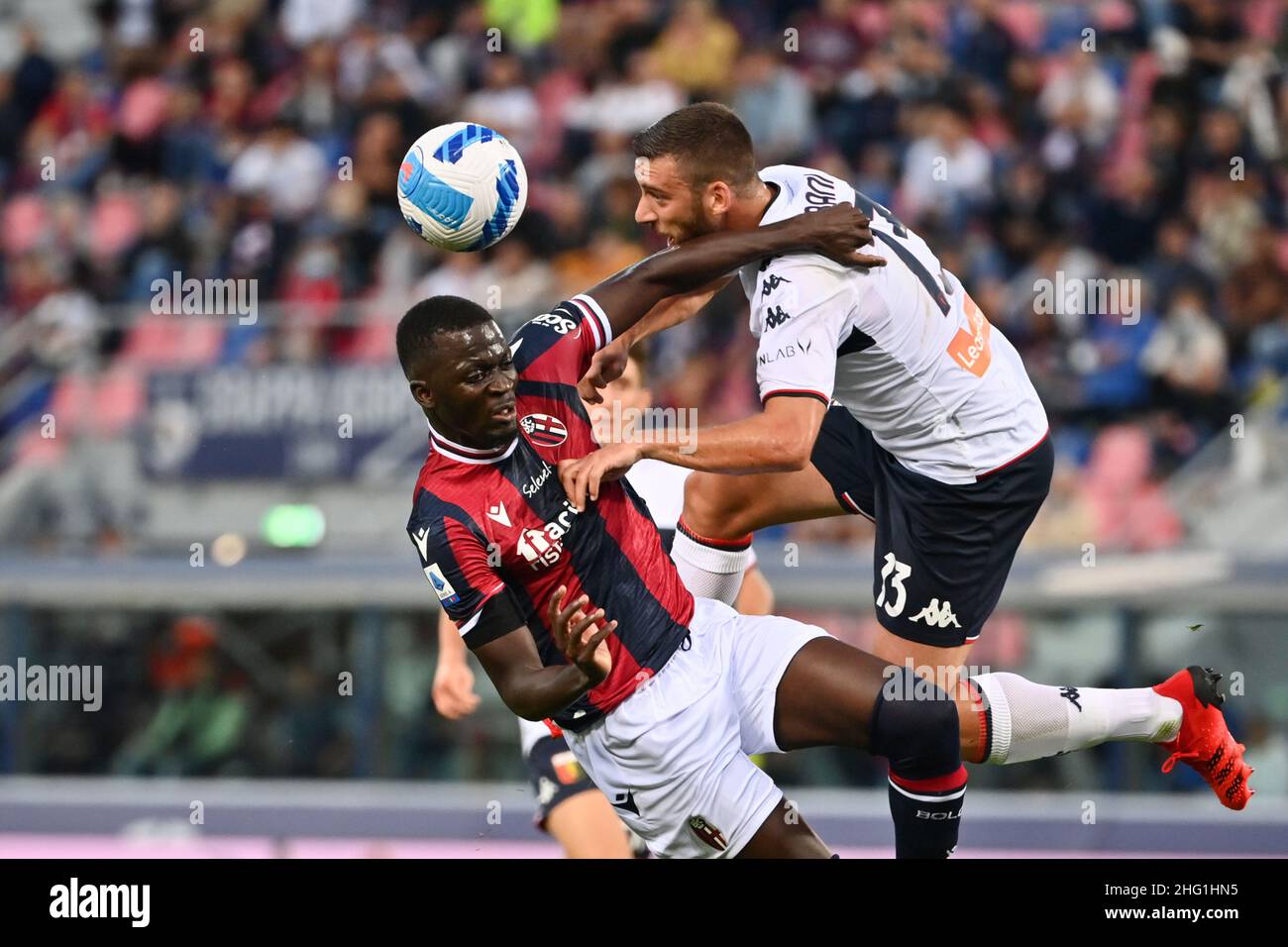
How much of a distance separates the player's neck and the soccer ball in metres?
0.70

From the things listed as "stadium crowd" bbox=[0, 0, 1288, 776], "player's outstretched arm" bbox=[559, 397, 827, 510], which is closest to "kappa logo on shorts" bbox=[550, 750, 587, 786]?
"player's outstretched arm" bbox=[559, 397, 827, 510]

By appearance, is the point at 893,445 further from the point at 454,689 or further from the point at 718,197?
the point at 454,689

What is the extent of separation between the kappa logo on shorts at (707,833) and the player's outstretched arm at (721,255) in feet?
5.04

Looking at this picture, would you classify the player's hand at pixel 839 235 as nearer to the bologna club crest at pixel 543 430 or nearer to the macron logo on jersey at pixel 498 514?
the bologna club crest at pixel 543 430

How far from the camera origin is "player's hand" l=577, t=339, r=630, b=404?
568 centimetres

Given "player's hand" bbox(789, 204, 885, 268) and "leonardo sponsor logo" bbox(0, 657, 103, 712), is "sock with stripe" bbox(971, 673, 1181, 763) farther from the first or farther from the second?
"leonardo sponsor logo" bbox(0, 657, 103, 712)

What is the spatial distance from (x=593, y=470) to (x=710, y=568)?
4.73ft

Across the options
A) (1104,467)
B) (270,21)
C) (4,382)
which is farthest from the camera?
(270,21)

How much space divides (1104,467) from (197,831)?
537 cm

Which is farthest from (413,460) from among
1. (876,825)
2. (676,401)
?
(876,825)

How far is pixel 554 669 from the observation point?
500 centimetres

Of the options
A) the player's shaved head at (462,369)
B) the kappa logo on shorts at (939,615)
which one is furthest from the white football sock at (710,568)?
the player's shaved head at (462,369)

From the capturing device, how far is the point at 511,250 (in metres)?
11.6

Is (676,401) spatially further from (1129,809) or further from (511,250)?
(1129,809)
